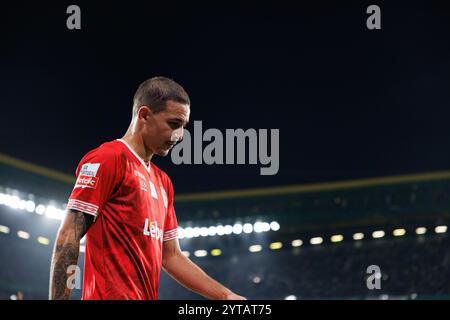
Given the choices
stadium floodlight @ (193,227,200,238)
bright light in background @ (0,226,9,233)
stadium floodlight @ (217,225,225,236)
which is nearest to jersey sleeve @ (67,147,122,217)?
stadium floodlight @ (217,225,225,236)

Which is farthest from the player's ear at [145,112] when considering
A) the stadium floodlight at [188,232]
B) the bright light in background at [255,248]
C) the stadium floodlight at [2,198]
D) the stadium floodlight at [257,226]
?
the stadium floodlight at [188,232]

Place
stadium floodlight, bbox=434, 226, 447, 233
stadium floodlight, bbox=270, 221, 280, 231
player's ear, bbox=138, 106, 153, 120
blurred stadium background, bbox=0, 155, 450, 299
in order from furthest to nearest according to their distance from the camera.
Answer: stadium floodlight, bbox=270, 221, 280, 231 < stadium floodlight, bbox=434, 226, 447, 233 < blurred stadium background, bbox=0, 155, 450, 299 < player's ear, bbox=138, 106, 153, 120

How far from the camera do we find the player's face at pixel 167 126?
11.9ft

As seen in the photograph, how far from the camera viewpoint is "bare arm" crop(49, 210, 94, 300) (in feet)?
9.83

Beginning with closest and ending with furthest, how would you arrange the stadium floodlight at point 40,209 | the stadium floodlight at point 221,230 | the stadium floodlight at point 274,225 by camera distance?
the stadium floodlight at point 40,209 → the stadium floodlight at point 274,225 → the stadium floodlight at point 221,230

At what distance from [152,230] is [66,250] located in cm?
59

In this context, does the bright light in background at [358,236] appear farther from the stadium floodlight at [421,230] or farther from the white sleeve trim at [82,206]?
the white sleeve trim at [82,206]

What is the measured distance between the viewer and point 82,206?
129 inches

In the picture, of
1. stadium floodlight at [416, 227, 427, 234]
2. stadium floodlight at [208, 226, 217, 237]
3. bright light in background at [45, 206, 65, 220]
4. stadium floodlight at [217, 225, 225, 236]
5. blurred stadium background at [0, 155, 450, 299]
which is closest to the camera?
blurred stadium background at [0, 155, 450, 299]

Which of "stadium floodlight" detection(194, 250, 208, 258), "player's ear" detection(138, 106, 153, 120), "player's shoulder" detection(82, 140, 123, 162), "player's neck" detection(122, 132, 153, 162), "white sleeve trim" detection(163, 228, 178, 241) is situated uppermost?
"stadium floodlight" detection(194, 250, 208, 258)

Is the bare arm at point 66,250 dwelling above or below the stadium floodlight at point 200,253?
below

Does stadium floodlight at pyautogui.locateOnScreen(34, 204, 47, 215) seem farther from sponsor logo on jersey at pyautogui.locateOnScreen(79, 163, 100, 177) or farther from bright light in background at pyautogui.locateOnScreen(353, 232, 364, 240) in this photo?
sponsor logo on jersey at pyautogui.locateOnScreen(79, 163, 100, 177)
